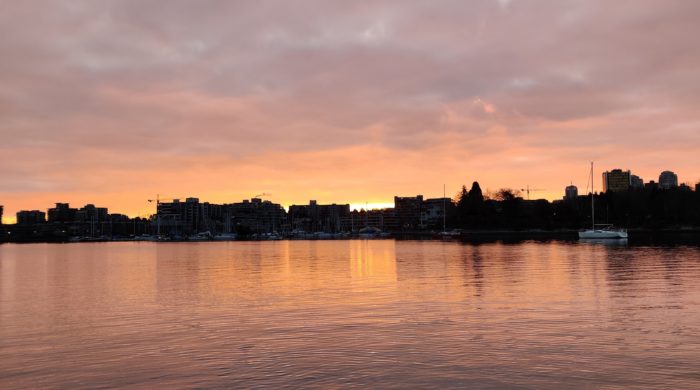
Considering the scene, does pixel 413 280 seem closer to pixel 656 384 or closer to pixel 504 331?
pixel 504 331

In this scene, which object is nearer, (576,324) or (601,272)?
(576,324)

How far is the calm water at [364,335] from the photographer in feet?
72.6

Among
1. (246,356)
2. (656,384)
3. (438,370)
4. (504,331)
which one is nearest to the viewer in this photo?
(656,384)

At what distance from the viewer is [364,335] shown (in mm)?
29875

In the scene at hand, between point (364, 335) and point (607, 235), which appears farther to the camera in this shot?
point (607, 235)

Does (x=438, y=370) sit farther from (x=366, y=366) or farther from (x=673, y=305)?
(x=673, y=305)

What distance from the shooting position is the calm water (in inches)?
871

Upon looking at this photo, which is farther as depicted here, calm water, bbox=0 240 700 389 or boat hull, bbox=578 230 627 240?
boat hull, bbox=578 230 627 240

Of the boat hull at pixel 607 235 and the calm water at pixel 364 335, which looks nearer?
the calm water at pixel 364 335

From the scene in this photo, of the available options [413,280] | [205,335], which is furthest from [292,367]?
[413,280]

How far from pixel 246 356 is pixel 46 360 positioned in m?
8.82

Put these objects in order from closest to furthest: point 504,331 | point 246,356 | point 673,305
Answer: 1. point 246,356
2. point 504,331
3. point 673,305

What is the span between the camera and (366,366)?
23.5 metres

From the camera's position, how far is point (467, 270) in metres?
70.8
